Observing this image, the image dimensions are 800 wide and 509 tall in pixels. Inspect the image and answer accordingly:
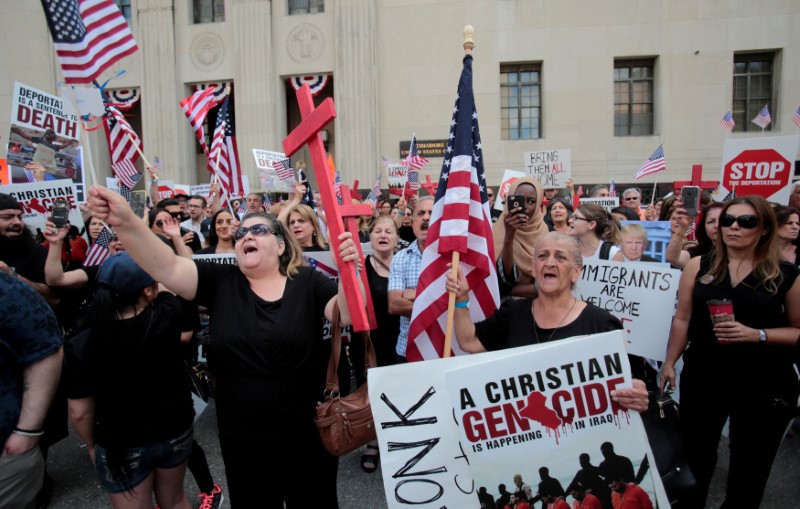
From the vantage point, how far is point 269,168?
30.8ft

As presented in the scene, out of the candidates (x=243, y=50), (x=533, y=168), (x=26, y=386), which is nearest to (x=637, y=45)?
(x=533, y=168)

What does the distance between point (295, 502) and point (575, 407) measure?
1.50 m

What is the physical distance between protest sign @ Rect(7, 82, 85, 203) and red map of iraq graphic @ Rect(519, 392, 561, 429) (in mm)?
6422

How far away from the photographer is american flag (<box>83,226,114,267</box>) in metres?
4.73

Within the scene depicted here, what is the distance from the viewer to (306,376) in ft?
8.17

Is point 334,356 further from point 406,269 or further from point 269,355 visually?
point 406,269

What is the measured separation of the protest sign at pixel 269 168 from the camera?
30.0ft

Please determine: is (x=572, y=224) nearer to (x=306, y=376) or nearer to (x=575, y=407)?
(x=575, y=407)

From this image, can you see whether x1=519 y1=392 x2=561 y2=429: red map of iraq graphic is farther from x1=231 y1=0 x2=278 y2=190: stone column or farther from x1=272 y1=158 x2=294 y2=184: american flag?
x1=231 y1=0 x2=278 y2=190: stone column

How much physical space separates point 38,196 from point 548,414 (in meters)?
5.69

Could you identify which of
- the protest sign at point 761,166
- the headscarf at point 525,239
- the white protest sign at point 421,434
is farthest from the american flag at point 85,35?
the protest sign at point 761,166

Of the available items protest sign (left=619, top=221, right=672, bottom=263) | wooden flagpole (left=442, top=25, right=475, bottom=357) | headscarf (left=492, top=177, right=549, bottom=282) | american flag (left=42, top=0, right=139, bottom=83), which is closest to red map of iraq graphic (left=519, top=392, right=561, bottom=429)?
wooden flagpole (left=442, top=25, right=475, bottom=357)

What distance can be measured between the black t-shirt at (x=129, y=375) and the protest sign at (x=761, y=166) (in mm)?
5971

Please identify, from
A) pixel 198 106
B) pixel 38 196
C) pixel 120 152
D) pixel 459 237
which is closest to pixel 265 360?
pixel 459 237
